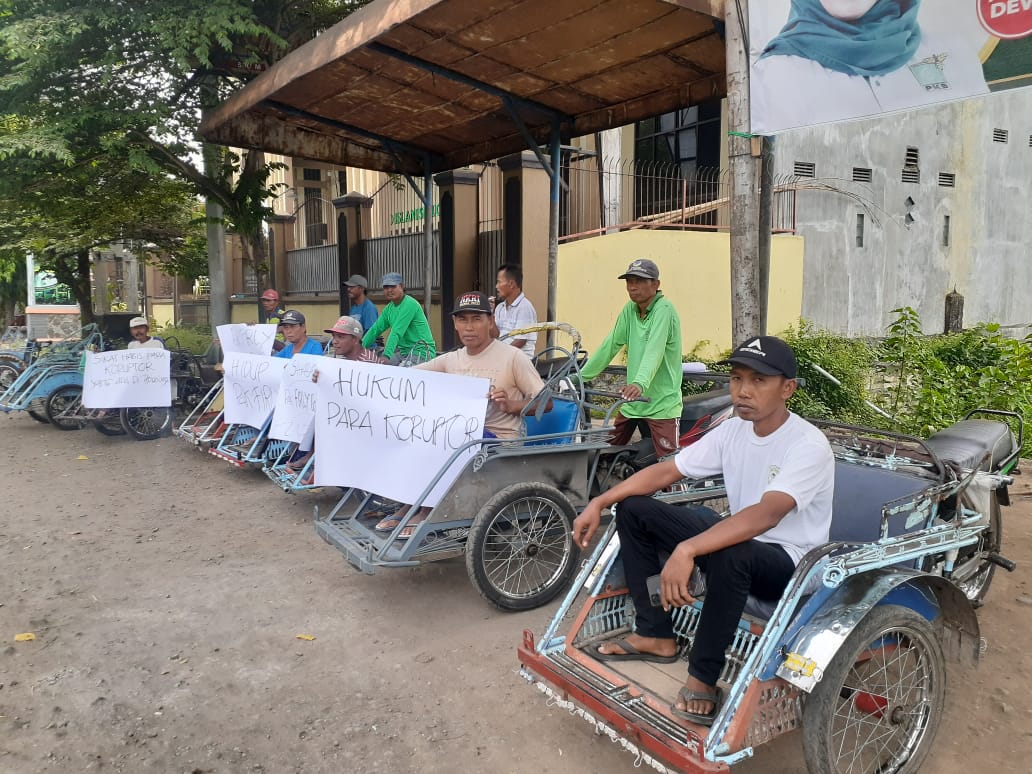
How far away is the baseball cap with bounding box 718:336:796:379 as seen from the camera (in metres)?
2.66

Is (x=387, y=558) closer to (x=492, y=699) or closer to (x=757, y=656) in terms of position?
(x=492, y=699)

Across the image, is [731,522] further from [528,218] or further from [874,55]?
[528,218]

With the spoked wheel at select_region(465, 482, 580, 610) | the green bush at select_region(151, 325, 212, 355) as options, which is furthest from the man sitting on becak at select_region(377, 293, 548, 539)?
the green bush at select_region(151, 325, 212, 355)

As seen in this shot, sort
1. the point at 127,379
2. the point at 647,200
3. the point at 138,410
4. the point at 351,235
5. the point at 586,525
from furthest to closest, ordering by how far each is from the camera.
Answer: the point at 351,235 → the point at 647,200 → the point at 138,410 → the point at 127,379 → the point at 586,525

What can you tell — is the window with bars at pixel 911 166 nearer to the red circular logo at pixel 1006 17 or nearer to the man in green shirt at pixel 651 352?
the red circular logo at pixel 1006 17

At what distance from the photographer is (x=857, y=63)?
453 centimetres

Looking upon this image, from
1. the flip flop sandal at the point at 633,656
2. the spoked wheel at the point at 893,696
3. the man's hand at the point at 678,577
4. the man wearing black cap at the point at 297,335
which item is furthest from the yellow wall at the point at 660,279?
the man's hand at the point at 678,577

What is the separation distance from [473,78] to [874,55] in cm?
396

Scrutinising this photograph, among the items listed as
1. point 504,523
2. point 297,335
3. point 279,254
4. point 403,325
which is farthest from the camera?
point 279,254

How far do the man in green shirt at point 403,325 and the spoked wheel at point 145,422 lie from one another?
9.93 feet

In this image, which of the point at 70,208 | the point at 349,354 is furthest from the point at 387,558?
the point at 70,208

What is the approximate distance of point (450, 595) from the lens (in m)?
4.41

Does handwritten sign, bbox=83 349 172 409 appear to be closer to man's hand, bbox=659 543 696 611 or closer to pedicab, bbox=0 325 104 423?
pedicab, bbox=0 325 104 423

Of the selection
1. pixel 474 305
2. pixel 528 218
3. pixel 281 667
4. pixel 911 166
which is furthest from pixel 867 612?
pixel 911 166
